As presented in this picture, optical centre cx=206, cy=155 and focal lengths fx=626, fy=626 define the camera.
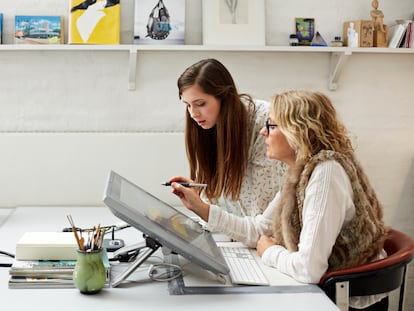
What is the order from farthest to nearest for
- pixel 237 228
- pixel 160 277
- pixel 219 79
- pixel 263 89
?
pixel 263 89
pixel 219 79
pixel 237 228
pixel 160 277

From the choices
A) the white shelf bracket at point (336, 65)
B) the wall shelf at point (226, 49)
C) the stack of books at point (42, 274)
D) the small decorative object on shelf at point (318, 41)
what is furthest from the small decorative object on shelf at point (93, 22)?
the stack of books at point (42, 274)

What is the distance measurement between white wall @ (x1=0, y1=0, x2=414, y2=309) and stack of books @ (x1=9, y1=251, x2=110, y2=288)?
5.16 ft

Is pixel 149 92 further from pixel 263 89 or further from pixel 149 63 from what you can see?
pixel 263 89

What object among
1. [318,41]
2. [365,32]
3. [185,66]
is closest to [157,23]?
[185,66]

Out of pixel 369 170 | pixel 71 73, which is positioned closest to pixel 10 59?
pixel 71 73

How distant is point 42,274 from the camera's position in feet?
5.87

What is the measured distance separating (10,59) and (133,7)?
0.71m

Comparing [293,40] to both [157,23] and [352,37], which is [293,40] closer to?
[352,37]

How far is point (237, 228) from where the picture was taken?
7.20 ft

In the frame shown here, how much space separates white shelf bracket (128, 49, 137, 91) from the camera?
327 cm

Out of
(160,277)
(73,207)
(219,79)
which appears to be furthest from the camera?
(73,207)

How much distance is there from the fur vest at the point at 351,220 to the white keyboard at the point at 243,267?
14cm

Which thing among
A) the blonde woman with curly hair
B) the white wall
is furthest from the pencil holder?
the white wall

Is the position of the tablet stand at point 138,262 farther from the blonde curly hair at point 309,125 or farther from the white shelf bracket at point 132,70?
the white shelf bracket at point 132,70
